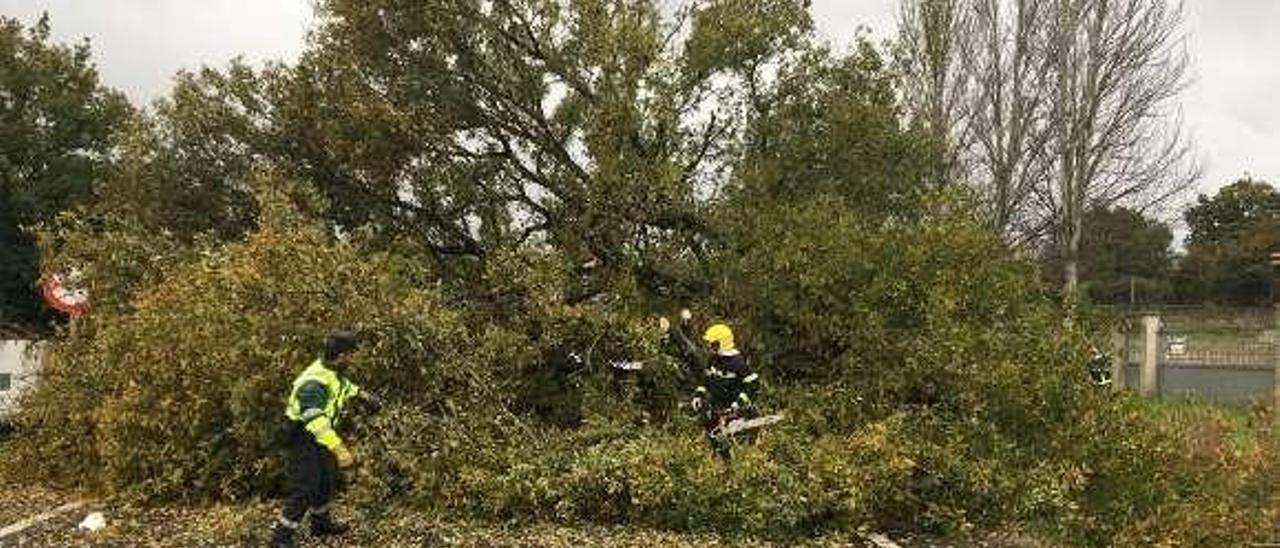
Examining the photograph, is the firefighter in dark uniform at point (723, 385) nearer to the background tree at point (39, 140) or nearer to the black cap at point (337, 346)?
the black cap at point (337, 346)

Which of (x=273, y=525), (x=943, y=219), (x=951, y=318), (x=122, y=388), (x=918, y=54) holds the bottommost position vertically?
(x=273, y=525)

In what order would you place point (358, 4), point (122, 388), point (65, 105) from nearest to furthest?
point (122, 388) → point (358, 4) → point (65, 105)

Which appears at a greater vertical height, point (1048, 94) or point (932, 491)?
point (1048, 94)

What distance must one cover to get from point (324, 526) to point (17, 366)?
292 inches

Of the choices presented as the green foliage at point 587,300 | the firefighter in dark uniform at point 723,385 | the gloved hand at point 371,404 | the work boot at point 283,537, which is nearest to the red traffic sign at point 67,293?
the green foliage at point 587,300

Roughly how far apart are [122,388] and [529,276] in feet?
11.6

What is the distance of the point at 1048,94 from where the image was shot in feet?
79.8

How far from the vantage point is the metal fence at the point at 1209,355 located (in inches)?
865

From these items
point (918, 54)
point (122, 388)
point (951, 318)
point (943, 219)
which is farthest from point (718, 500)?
point (918, 54)

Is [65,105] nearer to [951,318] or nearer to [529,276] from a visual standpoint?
[529,276]

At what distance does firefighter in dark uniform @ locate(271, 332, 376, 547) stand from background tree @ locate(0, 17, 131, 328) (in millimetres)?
14254

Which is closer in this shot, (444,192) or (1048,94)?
(444,192)

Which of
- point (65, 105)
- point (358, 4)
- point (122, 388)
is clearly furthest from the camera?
point (65, 105)

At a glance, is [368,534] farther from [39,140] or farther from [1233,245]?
[1233,245]
